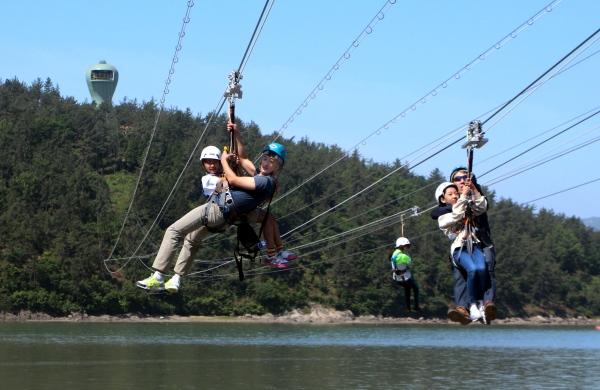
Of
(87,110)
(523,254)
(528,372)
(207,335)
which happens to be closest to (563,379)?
(528,372)

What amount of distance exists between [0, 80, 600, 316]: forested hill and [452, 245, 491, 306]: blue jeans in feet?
315

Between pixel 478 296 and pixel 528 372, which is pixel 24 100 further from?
pixel 478 296

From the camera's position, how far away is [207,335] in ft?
350

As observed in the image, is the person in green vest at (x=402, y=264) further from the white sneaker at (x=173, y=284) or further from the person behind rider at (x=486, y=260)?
the white sneaker at (x=173, y=284)

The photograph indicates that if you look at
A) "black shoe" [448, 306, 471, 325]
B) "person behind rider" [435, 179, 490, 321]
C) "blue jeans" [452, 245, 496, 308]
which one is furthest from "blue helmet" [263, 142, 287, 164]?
"black shoe" [448, 306, 471, 325]

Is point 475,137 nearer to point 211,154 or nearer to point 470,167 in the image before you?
point 470,167

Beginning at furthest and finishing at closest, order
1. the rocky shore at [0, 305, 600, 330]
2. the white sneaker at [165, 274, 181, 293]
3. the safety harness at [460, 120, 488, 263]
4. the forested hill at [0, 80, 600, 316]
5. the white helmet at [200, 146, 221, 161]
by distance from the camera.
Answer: the forested hill at [0, 80, 600, 316] < the rocky shore at [0, 305, 600, 330] < the white sneaker at [165, 274, 181, 293] < the white helmet at [200, 146, 221, 161] < the safety harness at [460, 120, 488, 263]

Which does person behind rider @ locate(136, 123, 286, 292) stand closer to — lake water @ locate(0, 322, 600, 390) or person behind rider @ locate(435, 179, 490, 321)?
person behind rider @ locate(435, 179, 490, 321)

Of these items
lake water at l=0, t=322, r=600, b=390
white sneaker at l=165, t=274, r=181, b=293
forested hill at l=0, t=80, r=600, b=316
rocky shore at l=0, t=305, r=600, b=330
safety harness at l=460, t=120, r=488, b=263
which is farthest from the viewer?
forested hill at l=0, t=80, r=600, b=316

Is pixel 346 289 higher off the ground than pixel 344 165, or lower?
lower

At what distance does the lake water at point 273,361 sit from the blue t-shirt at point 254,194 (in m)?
36.0

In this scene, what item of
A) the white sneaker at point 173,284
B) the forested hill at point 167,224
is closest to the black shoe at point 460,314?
the white sneaker at point 173,284

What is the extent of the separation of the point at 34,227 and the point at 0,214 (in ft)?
25.2

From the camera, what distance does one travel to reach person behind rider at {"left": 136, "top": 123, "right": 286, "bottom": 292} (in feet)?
62.2
